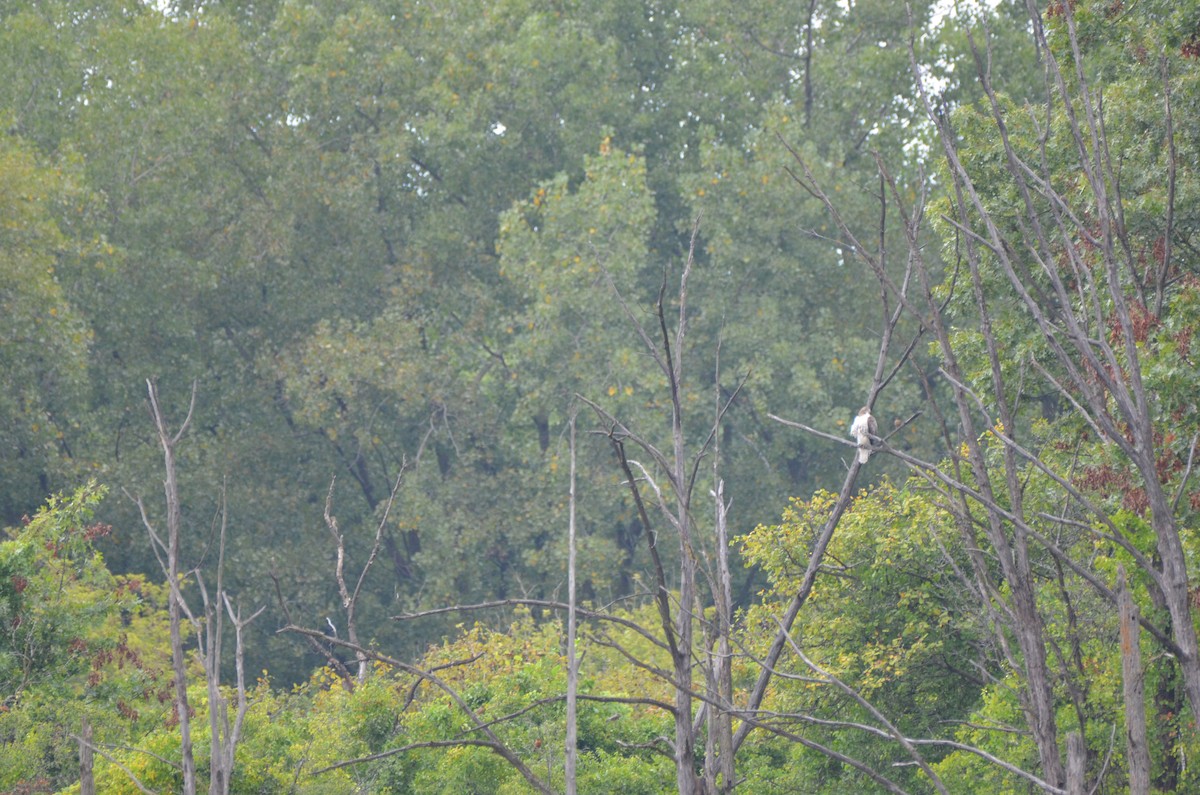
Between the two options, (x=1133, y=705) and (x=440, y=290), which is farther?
(x=440, y=290)

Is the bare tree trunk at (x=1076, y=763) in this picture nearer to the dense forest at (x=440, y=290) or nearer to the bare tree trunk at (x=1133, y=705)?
the bare tree trunk at (x=1133, y=705)

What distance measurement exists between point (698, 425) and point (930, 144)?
697 cm

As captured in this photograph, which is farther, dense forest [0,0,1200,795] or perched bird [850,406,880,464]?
dense forest [0,0,1200,795]

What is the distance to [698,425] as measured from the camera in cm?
2822

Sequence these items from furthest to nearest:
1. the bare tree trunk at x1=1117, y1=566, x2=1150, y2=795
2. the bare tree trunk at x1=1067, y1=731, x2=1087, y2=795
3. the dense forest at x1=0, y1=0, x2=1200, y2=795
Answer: the dense forest at x1=0, y1=0, x2=1200, y2=795
the bare tree trunk at x1=1117, y1=566, x2=1150, y2=795
the bare tree trunk at x1=1067, y1=731, x2=1087, y2=795

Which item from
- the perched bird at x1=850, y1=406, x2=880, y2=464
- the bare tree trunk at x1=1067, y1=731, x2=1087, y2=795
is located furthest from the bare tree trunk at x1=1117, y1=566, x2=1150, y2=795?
the perched bird at x1=850, y1=406, x2=880, y2=464

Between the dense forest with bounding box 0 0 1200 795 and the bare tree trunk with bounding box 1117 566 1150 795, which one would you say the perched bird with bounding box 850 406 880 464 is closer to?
the bare tree trunk with bounding box 1117 566 1150 795

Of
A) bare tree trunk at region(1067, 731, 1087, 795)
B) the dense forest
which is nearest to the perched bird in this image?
bare tree trunk at region(1067, 731, 1087, 795)

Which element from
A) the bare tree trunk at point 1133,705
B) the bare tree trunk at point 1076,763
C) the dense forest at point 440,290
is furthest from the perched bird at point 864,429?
the dense forest at point 440,290

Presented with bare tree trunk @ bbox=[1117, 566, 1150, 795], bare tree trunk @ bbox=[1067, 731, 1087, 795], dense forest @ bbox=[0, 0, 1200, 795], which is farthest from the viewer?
dense forest @ bbox=[0, 0, 1200, 795]

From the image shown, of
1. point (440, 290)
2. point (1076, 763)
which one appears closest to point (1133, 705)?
point (1076, 763)

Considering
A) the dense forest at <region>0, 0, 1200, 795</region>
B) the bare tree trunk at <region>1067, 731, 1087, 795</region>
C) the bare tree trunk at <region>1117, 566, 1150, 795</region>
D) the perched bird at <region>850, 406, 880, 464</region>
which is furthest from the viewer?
the dense forest at <region>0, 0, 1200, 795</region>

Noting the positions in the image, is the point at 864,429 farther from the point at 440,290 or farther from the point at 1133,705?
the point at 440,290

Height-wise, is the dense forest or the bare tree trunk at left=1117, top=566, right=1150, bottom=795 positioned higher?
the dense forest
